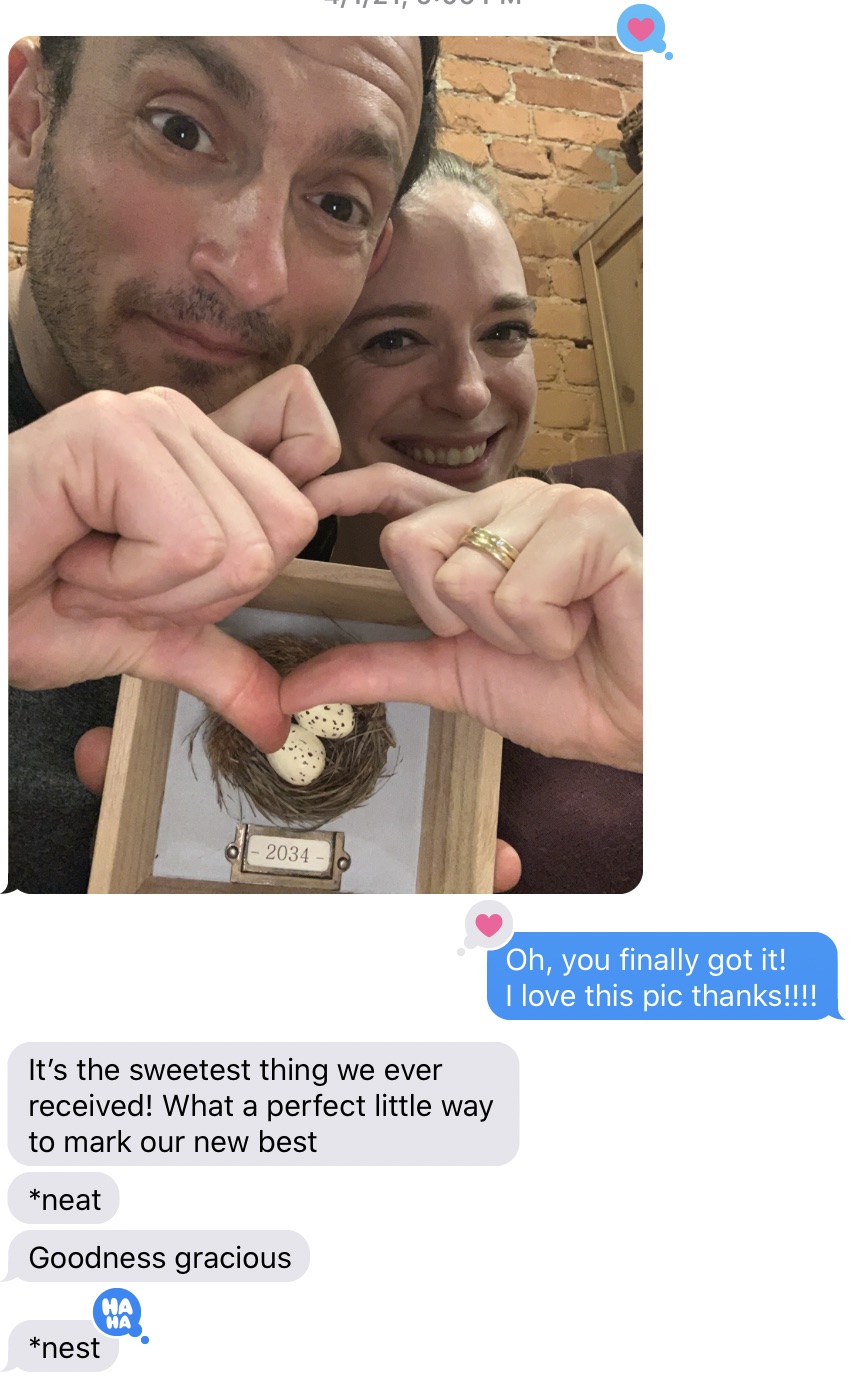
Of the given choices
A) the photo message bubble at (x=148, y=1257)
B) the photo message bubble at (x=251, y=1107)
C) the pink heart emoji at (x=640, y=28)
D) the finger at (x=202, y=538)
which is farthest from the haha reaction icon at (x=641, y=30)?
the photo message bubble at (x=148, y=1257)

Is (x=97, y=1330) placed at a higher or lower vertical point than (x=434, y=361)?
lower

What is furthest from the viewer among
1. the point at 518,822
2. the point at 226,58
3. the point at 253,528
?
the point at 518,822

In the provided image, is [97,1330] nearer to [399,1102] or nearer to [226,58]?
[399,1102]

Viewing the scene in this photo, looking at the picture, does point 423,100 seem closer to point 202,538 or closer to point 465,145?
point 465,145

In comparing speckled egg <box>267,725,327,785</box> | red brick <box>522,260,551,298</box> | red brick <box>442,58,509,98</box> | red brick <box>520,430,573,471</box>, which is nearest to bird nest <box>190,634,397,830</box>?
speckled egg <box>267,725,327,785</box>

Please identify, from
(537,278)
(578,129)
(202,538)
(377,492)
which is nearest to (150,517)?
(202,538)

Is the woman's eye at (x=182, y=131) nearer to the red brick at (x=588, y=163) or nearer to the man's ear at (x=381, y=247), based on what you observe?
the man's ear at (x=381, y=247)

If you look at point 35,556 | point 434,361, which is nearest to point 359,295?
point 434,361
